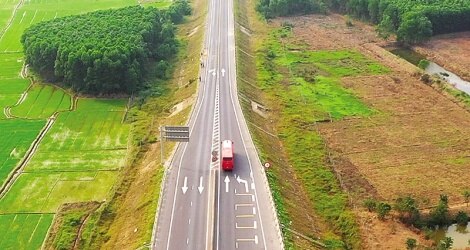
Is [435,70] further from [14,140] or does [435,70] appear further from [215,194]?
[14,140]

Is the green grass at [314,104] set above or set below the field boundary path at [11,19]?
below

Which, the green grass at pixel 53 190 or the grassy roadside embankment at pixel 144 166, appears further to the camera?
the green grass at pixel 53 190

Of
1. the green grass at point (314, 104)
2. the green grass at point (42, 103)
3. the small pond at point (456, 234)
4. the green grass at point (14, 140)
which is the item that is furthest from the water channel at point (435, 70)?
the green grass at point (14, 140)

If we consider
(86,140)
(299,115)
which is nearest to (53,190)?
(86,140)

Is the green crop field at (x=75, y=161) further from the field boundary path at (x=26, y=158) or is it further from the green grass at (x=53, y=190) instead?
the field boundary path at (x=26, y=158)

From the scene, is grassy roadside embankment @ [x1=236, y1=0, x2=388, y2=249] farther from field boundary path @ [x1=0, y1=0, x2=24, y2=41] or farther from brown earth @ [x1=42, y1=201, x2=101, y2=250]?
field boundary path @ [x1=0, y1=0, x2=24, y2=41]

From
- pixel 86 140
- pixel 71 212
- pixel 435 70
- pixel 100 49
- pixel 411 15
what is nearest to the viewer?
pixel 71 212

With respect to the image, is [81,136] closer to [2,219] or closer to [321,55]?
[2,219]
